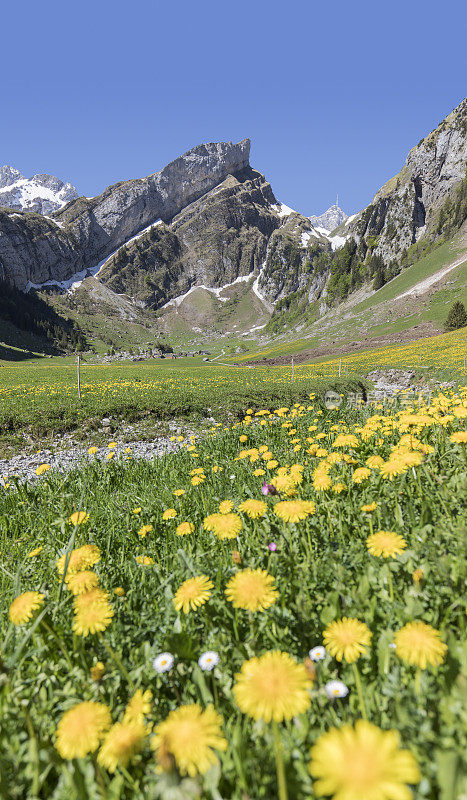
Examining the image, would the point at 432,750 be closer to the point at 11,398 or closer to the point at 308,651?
the point at 308,651

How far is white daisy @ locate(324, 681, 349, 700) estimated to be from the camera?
1.50 meters

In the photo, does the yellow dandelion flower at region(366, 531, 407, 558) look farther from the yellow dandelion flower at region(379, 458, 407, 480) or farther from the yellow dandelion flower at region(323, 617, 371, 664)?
the yellow dandelion flower at region(379, 458, 407, 480)

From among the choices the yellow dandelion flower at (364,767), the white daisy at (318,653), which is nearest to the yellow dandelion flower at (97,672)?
the white daisy at (318,653)

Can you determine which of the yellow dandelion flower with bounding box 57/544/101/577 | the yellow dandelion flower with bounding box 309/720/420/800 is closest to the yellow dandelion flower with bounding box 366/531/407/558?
the yellow dandelion flower with bounding box 309/720/420/800

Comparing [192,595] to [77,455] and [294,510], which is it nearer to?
[294,510]

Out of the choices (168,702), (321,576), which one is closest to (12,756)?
(168,702)

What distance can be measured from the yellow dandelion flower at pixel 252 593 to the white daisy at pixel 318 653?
0.35 meters

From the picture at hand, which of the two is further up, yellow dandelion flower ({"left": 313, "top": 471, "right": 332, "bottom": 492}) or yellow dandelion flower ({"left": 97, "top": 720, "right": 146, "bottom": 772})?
yellow dandelion flower ({"left": 313, "top": 471, "right": 332, "bottom": 492})

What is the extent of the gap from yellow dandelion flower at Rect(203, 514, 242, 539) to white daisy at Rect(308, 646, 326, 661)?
3.06ft

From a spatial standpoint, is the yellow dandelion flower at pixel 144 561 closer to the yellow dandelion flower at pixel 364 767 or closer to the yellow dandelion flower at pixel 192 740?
the yellow dandelion flower at pixel 192 740

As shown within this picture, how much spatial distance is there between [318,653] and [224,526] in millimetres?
1120

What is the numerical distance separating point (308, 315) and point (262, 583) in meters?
151

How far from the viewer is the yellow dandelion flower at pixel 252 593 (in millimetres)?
1742

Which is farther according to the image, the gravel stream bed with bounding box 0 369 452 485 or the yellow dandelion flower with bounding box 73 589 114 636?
the gravel stream bed with bounding box 0 369 452 485
